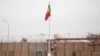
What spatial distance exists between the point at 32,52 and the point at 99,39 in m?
13.8

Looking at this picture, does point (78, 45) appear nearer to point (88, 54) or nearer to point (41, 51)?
point (88, 54)

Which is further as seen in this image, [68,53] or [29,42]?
[29,42]

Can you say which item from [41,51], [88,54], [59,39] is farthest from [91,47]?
[41,51]

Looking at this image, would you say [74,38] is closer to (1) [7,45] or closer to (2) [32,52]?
(2) [32,52]

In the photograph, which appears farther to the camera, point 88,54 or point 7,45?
point 7,45

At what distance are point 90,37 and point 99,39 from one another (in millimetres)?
1797

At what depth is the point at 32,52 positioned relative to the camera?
58406 millimetres

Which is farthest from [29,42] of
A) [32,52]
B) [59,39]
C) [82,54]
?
[82,54]

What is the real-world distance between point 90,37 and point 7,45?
17.1 meters

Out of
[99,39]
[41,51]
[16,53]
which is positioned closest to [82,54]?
[99,39]

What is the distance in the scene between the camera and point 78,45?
55500mm

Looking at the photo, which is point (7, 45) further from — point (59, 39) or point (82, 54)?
point (82, 54)

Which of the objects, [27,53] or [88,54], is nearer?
[88,54]

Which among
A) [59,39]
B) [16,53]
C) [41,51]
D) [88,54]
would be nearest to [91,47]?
[88,54]
